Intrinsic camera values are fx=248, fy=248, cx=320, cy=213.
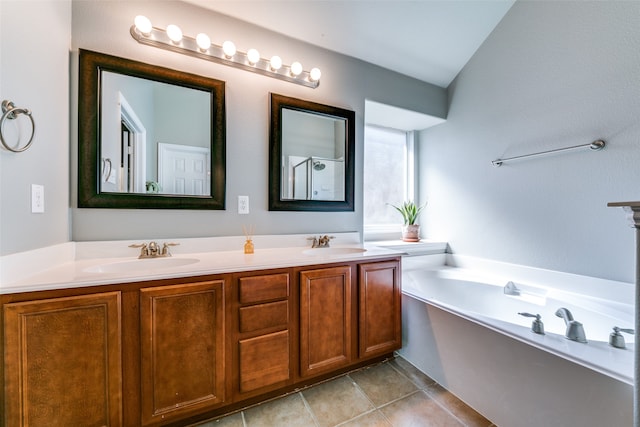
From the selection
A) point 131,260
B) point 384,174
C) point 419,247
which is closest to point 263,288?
point 131,260

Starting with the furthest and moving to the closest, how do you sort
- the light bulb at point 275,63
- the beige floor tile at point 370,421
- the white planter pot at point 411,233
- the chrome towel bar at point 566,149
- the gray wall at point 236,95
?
the white planter pot at point 411,233 → the light bulb at point 275,63 → the chrome towel bar at point 566,149 → the gray wall at point 236,95 → the beige floor tile at point 370,421

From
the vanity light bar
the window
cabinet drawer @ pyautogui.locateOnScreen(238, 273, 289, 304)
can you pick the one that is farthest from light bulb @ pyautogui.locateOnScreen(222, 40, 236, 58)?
the window

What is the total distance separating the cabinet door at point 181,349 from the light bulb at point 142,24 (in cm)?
146

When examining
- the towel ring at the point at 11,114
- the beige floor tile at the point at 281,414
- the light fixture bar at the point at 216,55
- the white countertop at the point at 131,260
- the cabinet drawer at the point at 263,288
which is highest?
the light fixture bar at the point at 216,55

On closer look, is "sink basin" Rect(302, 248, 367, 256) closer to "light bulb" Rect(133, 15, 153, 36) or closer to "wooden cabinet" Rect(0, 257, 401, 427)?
"wooden cabinet" Rect(0, 257, 401, 427)

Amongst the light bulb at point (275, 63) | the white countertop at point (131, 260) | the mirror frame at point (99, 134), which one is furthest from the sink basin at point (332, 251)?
the light bulb at point (275, 63)

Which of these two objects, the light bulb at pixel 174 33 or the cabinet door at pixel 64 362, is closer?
the cabinet door at pixel 64 362

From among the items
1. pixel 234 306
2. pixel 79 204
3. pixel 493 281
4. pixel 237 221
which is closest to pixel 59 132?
pixel 79 204

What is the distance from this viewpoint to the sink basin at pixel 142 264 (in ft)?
4.34

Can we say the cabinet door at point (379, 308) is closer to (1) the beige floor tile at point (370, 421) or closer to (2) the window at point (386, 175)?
(1) the beige floor tile at point (370, 421)

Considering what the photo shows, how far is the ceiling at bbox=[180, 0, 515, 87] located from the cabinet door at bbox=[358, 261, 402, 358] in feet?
5.77

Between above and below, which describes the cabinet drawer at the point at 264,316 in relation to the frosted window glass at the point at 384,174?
below

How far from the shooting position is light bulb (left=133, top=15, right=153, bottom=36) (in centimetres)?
142

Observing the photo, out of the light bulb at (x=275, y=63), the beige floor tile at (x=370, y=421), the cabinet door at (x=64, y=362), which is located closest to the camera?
the cabinet door at (x=64, y=362)
